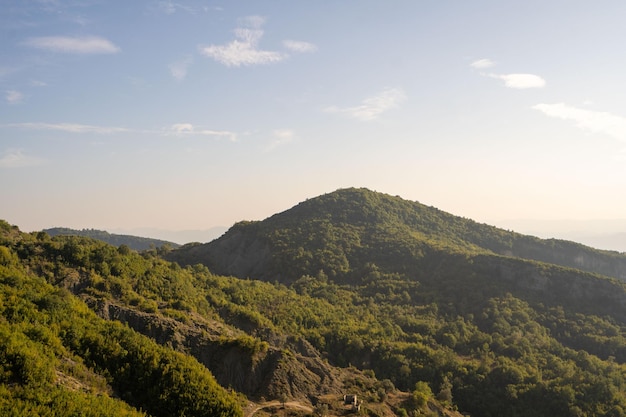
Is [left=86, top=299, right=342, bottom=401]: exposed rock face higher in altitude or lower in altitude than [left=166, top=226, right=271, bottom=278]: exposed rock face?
lower

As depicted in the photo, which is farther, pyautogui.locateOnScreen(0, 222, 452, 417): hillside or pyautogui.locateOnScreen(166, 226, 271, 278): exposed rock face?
pyautogui.locateOnScreen(166, 226, 271, 278): exposed rock face

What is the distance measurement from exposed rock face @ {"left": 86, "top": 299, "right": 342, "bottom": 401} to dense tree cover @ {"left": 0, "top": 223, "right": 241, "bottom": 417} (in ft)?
12.4

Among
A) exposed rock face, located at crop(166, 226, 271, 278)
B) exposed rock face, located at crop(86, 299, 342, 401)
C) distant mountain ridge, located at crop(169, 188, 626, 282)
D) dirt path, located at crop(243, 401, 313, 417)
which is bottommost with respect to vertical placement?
dirt path, located at crop(243, 401, 313, 417)

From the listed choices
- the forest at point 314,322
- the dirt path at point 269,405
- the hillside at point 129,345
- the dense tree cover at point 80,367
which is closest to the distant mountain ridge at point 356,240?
the forest at point 314,322

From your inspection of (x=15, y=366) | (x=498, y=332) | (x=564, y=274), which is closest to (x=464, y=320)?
(x=498, y=332)

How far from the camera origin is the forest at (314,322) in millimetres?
26141

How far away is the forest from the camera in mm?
26141

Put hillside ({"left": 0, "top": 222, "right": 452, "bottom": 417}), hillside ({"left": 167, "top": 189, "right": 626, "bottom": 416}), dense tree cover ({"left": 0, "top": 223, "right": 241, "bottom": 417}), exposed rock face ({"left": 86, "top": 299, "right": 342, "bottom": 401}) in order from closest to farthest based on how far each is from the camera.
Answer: dense tree cover ({"left": 0, "top": 223, "right": 241, "bottom": 417}), hillside ({"left": 0, "top": 222, "right": 452, "bottom": 417}), exposed rock face ({"left": 86, "top": 299, "right": 342, "bottom": 401}), hillside ({"left": 167, "top": 189, "right": 626, "bottom": 416})

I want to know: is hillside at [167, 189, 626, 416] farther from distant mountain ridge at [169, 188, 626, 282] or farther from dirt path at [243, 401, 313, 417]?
dirt path at [243, 401, 313, 417]

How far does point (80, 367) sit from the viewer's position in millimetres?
25062

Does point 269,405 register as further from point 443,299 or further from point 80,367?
point 443,299

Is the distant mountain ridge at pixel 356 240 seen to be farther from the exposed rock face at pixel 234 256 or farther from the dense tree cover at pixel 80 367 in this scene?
the dense tree cover at pixel 80 367

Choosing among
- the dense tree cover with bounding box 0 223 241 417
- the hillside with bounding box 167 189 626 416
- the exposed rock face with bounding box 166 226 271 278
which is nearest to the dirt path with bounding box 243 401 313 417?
the dense tree cover with bounding box 0 223 241 417

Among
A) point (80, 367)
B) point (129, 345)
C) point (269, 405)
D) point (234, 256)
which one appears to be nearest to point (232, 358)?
point (269, 405)
